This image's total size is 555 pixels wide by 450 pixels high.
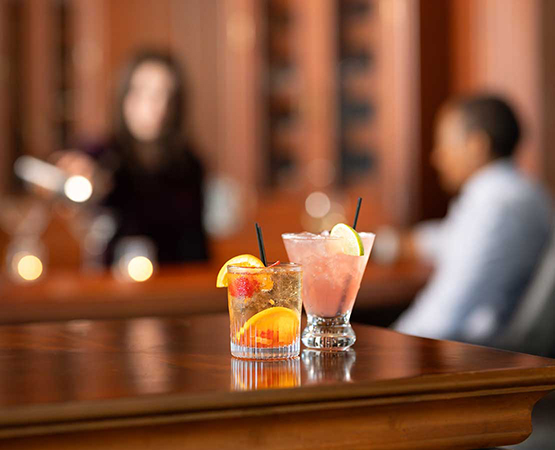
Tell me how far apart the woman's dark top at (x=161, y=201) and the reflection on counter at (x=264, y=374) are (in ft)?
6.74

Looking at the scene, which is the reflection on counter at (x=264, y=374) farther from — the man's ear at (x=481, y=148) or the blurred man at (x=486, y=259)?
the man's ear at (x=481, y=148)

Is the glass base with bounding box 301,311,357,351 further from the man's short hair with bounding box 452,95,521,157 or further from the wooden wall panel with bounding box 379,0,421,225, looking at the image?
the wooden wall panel with bounding box 379,0,421,225

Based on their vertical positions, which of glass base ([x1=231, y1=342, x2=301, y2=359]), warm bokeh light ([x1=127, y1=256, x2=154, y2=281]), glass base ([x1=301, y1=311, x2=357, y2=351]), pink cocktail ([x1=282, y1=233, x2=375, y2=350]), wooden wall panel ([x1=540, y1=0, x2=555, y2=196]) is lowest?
glass base ([x1=231, y1=342, x2=301, y2=359])

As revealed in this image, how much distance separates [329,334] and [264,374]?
19 cm

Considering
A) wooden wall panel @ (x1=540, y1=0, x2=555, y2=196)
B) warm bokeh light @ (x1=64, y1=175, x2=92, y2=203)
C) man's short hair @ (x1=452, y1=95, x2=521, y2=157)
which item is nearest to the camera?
man's short hair @ (x1=452, y1=95, x2=521, y2=157)

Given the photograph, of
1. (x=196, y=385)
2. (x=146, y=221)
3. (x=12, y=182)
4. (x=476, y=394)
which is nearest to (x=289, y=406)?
(x=196, y=385)

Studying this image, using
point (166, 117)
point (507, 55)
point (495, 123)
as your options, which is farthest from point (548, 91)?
point (166, 117)

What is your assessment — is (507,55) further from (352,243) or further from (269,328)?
(269,328)

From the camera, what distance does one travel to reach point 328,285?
1.07 meters

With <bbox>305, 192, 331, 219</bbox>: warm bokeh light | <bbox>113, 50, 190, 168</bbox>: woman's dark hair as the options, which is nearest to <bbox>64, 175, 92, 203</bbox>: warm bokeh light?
<bbox>113, 50, 190, 168</bbox>: woman's dark hair

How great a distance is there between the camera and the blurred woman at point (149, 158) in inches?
119

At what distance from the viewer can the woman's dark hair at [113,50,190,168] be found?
9.96ft

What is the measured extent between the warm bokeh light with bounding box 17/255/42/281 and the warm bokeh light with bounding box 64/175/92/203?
26 cm

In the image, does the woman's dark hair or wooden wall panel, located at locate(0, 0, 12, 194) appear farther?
wooden wall panel, located at locate(0, 0, 12, 194)
